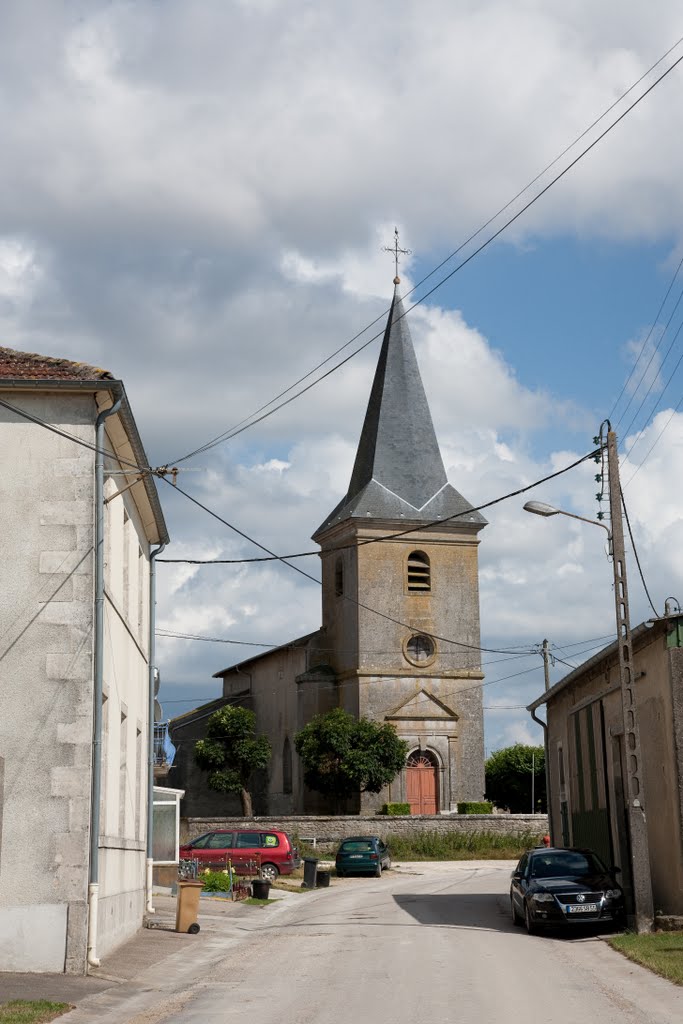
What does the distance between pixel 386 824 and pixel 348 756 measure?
3.60 meters

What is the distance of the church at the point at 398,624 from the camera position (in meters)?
55.1

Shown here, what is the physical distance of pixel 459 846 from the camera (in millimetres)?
47938

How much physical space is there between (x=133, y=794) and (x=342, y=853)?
65.0 feet

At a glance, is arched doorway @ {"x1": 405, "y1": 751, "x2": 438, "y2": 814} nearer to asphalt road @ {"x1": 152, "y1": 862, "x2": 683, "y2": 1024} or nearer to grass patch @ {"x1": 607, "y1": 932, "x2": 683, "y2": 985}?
asphalt road @ {"x1": 152, "y1": 862, "x2": 683, "y2": 1024}

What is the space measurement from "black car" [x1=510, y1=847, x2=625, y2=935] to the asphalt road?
1.20ft

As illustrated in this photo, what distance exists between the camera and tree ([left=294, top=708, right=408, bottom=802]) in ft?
168

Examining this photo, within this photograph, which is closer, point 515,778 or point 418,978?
point 418,978

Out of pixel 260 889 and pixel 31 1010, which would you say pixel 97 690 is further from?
pixel 260 889

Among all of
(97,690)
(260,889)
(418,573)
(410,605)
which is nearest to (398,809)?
(410,605)

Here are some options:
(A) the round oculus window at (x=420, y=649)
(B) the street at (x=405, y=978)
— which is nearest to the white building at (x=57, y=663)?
(B) the street at (x=405, y=978)

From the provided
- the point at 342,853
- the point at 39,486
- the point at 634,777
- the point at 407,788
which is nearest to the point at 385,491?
the point at 407,788

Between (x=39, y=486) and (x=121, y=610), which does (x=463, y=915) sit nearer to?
(x=121, y=610)

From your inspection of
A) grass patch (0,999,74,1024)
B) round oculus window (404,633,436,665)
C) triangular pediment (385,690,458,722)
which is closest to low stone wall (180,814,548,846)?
triangular pediment (385,690,458,722)

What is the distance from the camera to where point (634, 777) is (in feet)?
64.3
